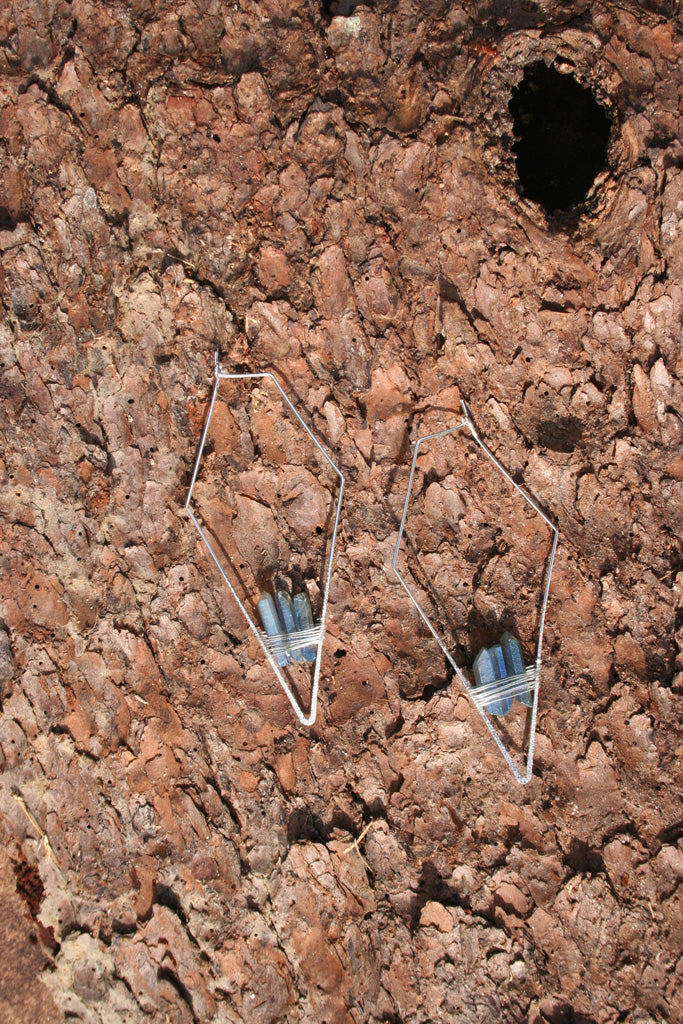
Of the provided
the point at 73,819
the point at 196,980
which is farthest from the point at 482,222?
the point at 196,980

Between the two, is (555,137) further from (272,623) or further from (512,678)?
(272,623)

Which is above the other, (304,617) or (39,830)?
(304,617)

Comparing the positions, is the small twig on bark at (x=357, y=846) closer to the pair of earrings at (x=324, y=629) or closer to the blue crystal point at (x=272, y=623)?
the pair of earrings at (x=324, y=629)

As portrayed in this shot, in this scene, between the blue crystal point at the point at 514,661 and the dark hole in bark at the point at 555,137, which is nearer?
the blue crystal point at the point at 514,661

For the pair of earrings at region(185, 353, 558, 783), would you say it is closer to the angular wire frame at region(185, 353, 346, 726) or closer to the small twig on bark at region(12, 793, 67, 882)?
the angular wire frame at region(185, 353, 346, 726)

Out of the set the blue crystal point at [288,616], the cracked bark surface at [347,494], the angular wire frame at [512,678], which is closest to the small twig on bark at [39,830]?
the cracked bark surface at [347,494]

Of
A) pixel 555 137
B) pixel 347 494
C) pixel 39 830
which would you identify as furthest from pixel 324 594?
pixel 555 137
